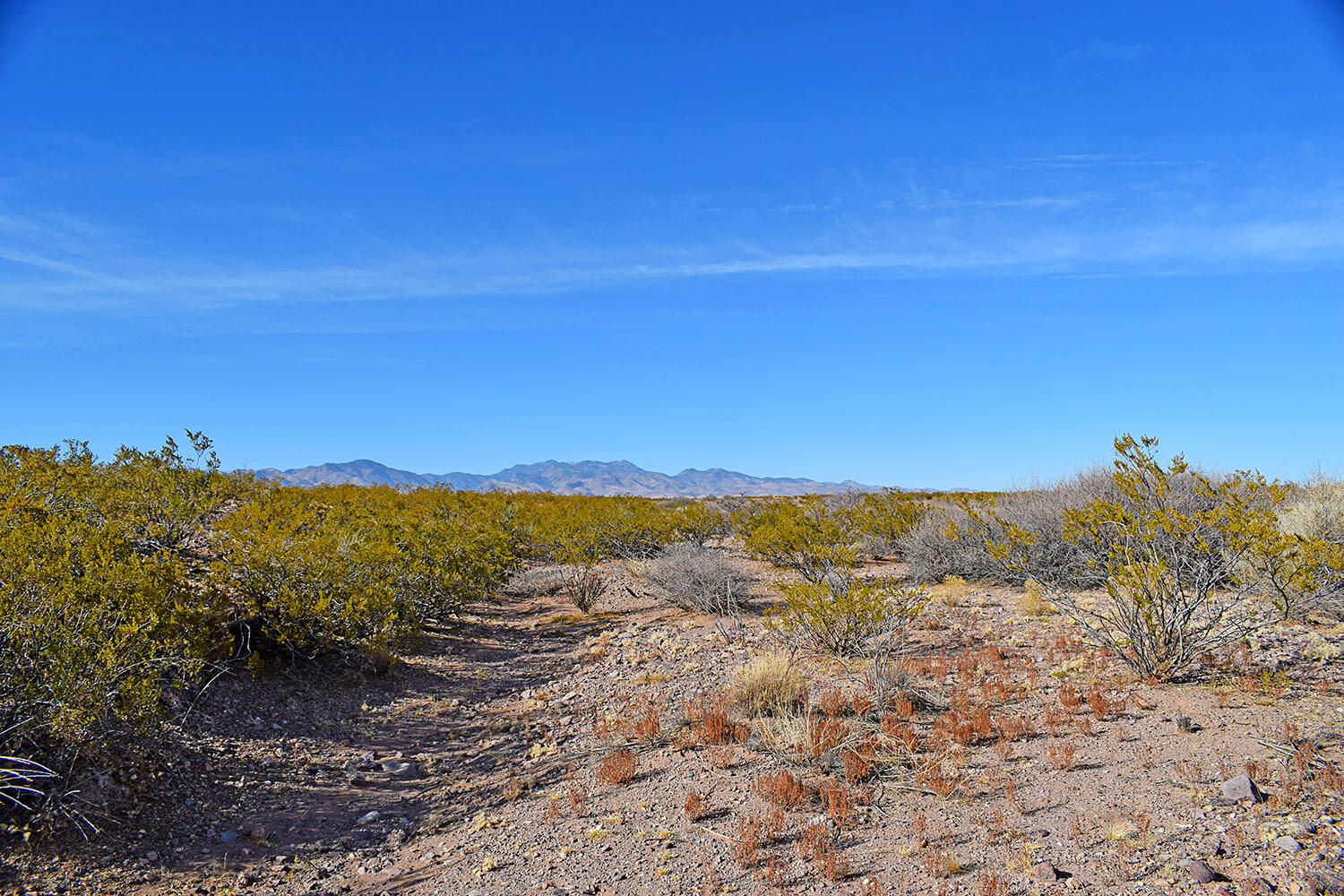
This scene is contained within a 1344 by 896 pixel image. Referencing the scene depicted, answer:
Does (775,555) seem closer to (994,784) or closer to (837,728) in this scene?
(837,728)

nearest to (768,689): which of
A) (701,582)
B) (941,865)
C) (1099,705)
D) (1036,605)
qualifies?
(1099,705)

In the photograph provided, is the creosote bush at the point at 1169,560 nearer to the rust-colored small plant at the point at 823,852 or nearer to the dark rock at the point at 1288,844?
the dark rock at the point at 1288,844

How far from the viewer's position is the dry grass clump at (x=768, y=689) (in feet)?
22.9

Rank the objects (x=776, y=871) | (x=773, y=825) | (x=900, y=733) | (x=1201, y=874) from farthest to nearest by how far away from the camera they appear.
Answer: (x=900, y=733)
(x=773, y=825)
(x=776, y=871)
(x=1201, y=874)

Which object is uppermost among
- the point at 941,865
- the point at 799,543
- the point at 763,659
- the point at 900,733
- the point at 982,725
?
the point at 799,543

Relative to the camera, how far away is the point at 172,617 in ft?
20.4

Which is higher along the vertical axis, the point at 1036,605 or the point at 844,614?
the point at 844,614

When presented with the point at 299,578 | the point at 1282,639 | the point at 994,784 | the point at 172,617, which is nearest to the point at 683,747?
the point at 994,784

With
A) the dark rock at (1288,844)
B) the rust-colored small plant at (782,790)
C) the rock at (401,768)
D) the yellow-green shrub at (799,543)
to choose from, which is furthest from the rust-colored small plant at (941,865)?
the yellow-green shrub at (799,543)

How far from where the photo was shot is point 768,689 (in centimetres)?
710

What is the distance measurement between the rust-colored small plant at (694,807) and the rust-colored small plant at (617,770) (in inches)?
30.5

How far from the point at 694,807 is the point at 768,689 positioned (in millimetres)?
2143

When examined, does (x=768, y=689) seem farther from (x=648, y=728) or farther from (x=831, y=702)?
(x=648, y=728)

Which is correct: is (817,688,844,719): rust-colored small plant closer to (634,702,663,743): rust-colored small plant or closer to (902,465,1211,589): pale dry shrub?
(634,702,663,743): rust-colored small plant
